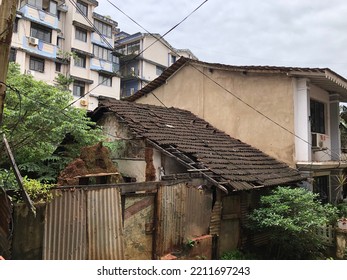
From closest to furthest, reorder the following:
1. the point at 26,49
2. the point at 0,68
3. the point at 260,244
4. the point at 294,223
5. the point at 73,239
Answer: the point at 0,68, the point at 73,239, the point at 294,223, the point at 260,244, the point at 26,49

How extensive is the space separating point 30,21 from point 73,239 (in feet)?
92.6

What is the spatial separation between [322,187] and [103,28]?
98.0ft

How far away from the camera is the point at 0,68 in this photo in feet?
12.3

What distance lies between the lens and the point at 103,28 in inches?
1362

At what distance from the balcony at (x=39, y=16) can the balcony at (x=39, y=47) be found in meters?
1.85

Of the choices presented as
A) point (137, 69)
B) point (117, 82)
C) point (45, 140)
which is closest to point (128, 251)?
point (45, 140)

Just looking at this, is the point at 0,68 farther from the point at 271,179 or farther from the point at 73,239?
the point at 271,179

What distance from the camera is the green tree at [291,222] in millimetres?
8098

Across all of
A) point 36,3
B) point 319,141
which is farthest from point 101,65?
point 319,141

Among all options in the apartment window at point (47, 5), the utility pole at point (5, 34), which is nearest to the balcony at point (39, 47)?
the apartment window at point (47, 5)

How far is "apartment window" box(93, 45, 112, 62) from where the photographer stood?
33931 mm

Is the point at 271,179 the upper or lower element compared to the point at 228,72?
lower

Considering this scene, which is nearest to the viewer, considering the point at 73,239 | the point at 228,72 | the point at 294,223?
the point at 73,239

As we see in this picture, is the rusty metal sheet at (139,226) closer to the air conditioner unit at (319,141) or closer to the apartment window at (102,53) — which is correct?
the air conditioner unit at (319,141)
